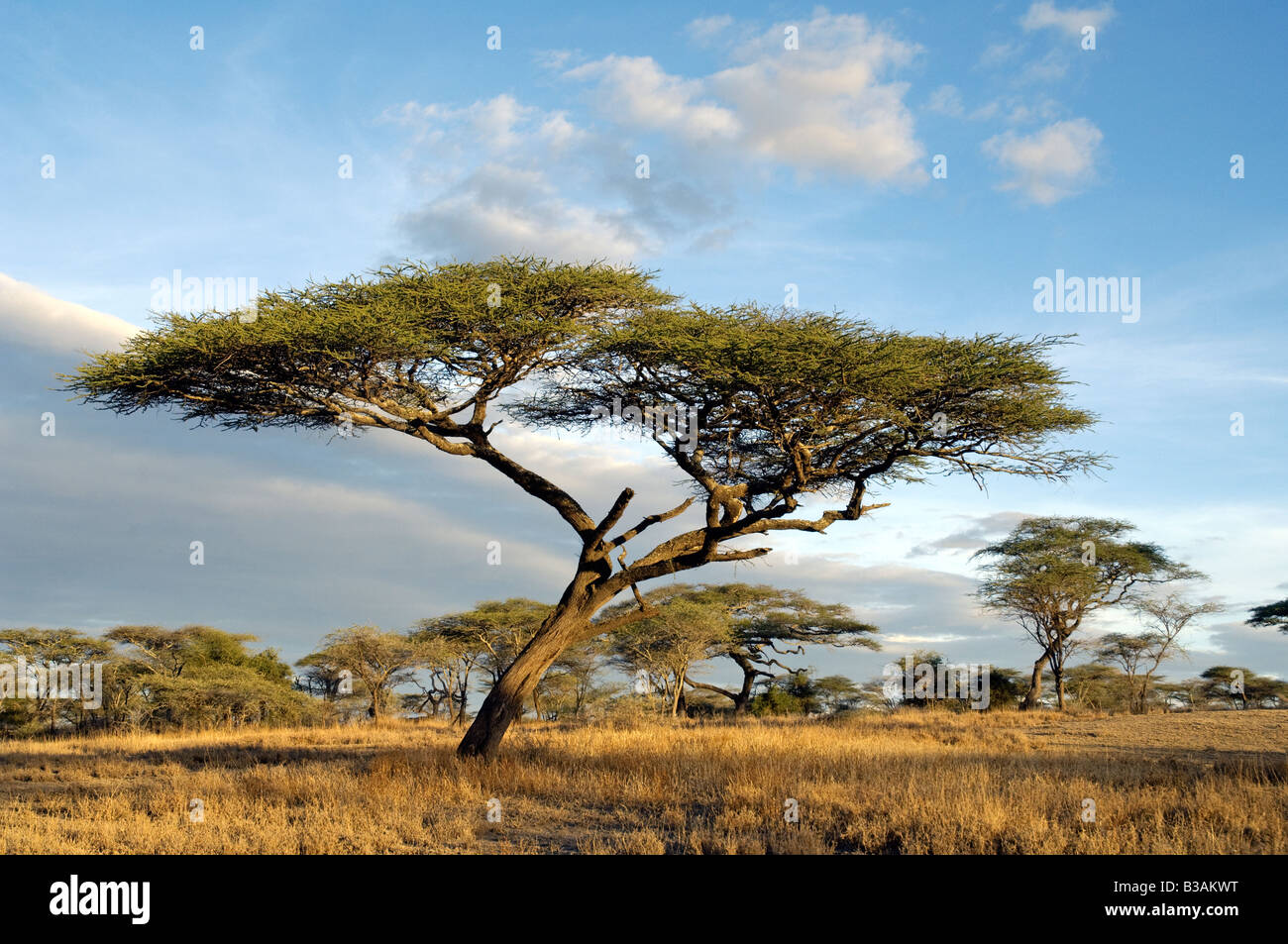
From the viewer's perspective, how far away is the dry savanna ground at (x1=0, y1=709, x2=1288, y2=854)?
7027mm

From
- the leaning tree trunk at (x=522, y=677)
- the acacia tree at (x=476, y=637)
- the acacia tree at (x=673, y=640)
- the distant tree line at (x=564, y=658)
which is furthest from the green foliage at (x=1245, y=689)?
the leaning tree trunk at (x=522, y=677)

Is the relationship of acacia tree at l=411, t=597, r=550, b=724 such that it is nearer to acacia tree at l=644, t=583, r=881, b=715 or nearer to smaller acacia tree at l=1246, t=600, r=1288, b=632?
acacia tree at l=644, t=583, r=881, b=715

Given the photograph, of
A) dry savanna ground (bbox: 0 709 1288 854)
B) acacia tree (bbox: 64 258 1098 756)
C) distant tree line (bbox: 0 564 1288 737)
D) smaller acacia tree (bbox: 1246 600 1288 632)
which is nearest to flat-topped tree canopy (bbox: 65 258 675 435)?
acacia tree (bbox: 64 258 1098 756)

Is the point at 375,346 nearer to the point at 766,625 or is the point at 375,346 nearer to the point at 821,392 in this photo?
the point at 821,392

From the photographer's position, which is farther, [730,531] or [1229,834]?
[730,531]

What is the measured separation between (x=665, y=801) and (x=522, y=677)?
4.61 meters

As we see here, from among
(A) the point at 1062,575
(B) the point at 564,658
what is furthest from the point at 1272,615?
(B) the point at 564,658

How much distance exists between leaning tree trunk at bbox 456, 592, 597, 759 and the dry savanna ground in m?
0.49

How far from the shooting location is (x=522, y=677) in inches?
527

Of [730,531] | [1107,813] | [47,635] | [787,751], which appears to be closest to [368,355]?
[730,531]

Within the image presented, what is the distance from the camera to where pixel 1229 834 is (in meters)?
6.88

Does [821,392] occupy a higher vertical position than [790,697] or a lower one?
higher

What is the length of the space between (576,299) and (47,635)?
30646mm
